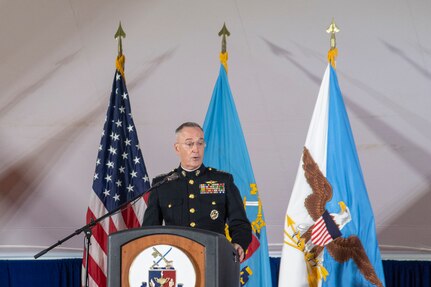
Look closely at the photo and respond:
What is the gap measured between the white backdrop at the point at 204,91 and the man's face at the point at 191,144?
2448 mm

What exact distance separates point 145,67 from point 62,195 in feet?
4.23

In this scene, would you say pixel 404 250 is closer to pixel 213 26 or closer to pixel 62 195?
pixel 213 26

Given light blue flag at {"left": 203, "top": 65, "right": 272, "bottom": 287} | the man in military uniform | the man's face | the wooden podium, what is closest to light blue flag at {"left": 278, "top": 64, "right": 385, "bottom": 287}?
light blue flag at {"left": 203, "top": 65, "right": 272, "bottom": 287}

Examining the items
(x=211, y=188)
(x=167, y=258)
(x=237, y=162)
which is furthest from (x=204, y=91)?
(x=167, y=258)

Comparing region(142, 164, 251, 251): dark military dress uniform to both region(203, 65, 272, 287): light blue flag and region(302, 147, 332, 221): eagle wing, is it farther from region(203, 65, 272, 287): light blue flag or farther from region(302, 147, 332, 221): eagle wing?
region(203, 65, 272, 287): light blue flag

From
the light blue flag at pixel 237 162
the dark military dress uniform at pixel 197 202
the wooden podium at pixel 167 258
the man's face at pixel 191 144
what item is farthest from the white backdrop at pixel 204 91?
the wooden podium at pixel 167 258

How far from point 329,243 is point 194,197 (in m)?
1.20

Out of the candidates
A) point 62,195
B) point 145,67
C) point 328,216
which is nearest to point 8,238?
point 62,195

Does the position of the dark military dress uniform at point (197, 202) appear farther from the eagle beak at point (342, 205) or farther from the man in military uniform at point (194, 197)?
the eagle beak at point (342, 205)

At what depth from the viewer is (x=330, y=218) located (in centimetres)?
419

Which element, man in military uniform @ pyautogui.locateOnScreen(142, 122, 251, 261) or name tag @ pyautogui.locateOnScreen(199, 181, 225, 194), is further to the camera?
name tag @ pyautogui.locateOnScreen(199, 181, 225, 194)

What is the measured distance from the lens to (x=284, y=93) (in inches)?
221

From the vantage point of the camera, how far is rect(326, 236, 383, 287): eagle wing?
4.08 meters

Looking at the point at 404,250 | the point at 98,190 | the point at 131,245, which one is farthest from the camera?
the point at 404,250
